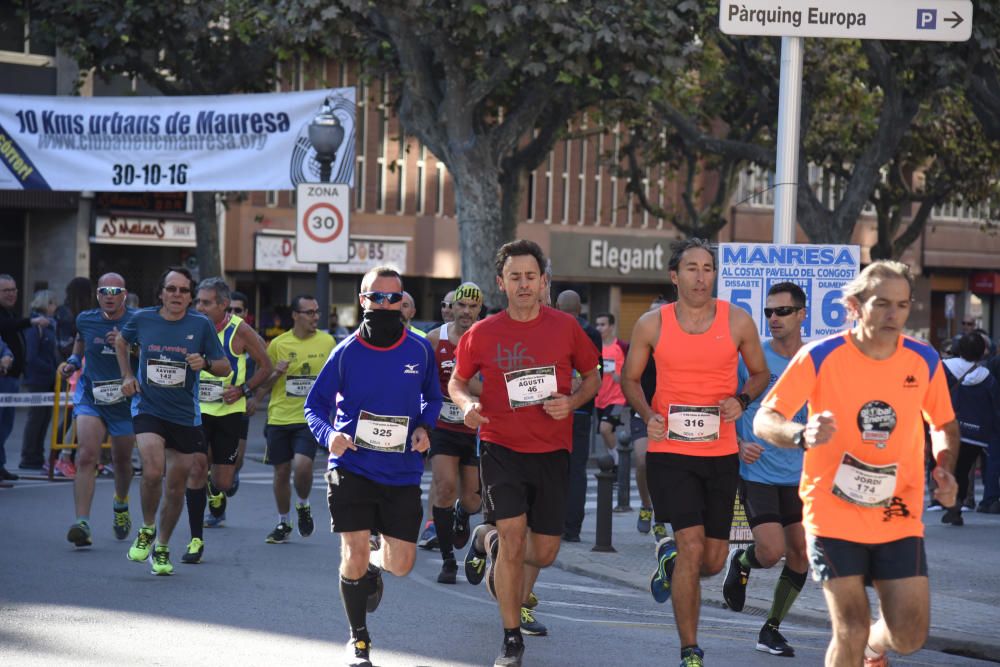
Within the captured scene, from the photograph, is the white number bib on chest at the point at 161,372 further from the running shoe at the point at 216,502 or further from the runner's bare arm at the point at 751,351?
the runner's bare arm at the point at 751,351

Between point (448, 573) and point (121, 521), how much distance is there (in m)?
2.42

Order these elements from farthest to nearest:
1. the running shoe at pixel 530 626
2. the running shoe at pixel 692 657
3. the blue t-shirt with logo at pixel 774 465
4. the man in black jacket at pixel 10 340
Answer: the man in black jacket at pixel 10 340, the running shoe at pixel 530 626, the blue t-shirt with logo at pixel 774 465, the running shoe at pixel 692 657

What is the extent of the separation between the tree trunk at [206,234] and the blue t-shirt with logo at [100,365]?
14.4m

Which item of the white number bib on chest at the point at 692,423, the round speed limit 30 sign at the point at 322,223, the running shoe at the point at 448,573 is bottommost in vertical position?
the running shoe at the point at 448,573

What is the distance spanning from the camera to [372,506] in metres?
7.60

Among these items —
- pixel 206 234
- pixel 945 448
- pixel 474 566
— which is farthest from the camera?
pixel 206 234

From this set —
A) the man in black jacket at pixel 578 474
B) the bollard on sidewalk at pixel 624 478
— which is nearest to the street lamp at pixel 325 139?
the bollard on sidewalk at pixel 624 478

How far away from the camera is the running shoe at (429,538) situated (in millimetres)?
11812

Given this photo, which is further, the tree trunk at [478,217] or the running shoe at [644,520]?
the tree trunk at [478,217]

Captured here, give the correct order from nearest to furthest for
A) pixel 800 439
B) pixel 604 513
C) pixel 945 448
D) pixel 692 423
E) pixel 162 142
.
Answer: pixel 800 439 → pixel 945 448 → pixel 692 423 → pixel 604 513 → pixel 162 142

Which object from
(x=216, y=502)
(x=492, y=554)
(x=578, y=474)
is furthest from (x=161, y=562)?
(x=578, y=474)

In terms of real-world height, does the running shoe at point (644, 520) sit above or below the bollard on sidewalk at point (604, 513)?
below

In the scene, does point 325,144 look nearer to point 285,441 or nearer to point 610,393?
point 610,393

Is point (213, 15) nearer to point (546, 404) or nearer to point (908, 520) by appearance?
point (546, 404)
